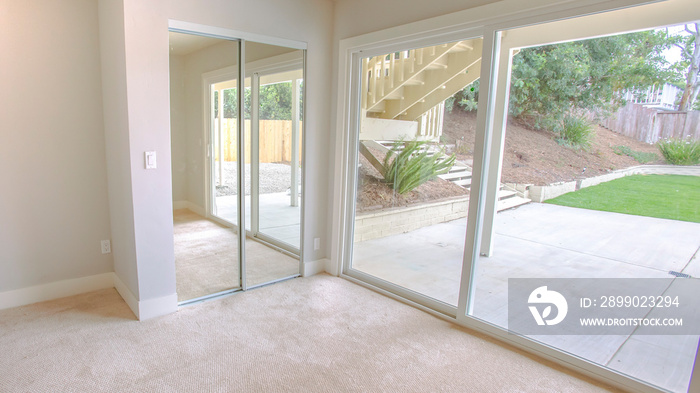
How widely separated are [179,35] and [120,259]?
5.96 feet

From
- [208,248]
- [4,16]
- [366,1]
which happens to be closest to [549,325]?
[208,248]

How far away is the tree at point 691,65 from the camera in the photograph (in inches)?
76.4

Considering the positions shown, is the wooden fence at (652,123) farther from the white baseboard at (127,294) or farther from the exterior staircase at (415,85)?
the white baseboard at (127,294)

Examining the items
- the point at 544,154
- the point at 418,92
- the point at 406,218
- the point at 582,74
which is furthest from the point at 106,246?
the point at 582,74

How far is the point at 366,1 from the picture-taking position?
3.24 meters

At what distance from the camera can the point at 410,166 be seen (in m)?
3.28

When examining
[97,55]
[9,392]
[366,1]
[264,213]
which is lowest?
[9,392]

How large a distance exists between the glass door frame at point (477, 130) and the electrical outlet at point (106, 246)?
1.98 meters

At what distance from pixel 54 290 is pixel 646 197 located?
420 cm

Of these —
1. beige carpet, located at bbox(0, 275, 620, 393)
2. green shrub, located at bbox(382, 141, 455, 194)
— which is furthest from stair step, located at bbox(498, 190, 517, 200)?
beige carpet, located at bbox(0, 275, 620, 393)

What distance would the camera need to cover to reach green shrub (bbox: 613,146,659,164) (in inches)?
85.7

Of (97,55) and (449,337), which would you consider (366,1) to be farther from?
(449,337)

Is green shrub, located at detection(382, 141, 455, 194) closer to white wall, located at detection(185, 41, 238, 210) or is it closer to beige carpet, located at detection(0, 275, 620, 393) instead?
beige carpet, located at detection(0, 275, 620, 393)

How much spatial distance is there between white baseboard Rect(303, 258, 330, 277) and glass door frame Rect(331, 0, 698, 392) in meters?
0.28
